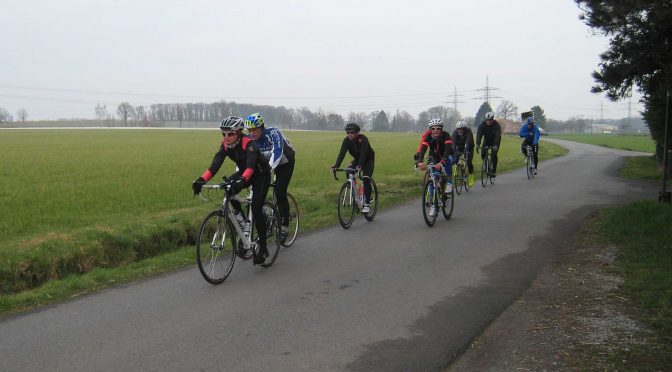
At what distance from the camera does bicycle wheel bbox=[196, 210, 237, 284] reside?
249 inches

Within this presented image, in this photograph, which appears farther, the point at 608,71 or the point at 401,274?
the point at 608,71

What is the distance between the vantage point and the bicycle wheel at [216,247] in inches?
249

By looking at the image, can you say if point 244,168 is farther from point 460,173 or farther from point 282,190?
point 460,173

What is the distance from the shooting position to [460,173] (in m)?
14.9

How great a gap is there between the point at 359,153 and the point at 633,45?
199 inches

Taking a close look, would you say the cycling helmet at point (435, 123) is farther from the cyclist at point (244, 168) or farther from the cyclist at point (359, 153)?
the cyclist at point (244, 168)

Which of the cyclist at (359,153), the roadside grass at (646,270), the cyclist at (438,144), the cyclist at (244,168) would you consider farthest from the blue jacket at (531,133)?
the cyclist at (244,168)

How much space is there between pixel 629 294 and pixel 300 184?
13235mm

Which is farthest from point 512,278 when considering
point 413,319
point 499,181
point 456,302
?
point 499,181

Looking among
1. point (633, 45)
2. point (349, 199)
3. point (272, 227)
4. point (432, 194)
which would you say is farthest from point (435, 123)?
point (272, 227)

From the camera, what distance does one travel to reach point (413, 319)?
5117mm

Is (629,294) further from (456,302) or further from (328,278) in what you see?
(328,278)

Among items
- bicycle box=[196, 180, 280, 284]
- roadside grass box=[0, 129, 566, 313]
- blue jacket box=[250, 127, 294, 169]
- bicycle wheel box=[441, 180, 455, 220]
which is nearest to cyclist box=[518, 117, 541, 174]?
roadside grass box=[0, 129, 566, 313]

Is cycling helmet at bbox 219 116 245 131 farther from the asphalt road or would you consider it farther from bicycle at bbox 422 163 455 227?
bicycle at bbox 422 163 455 227
